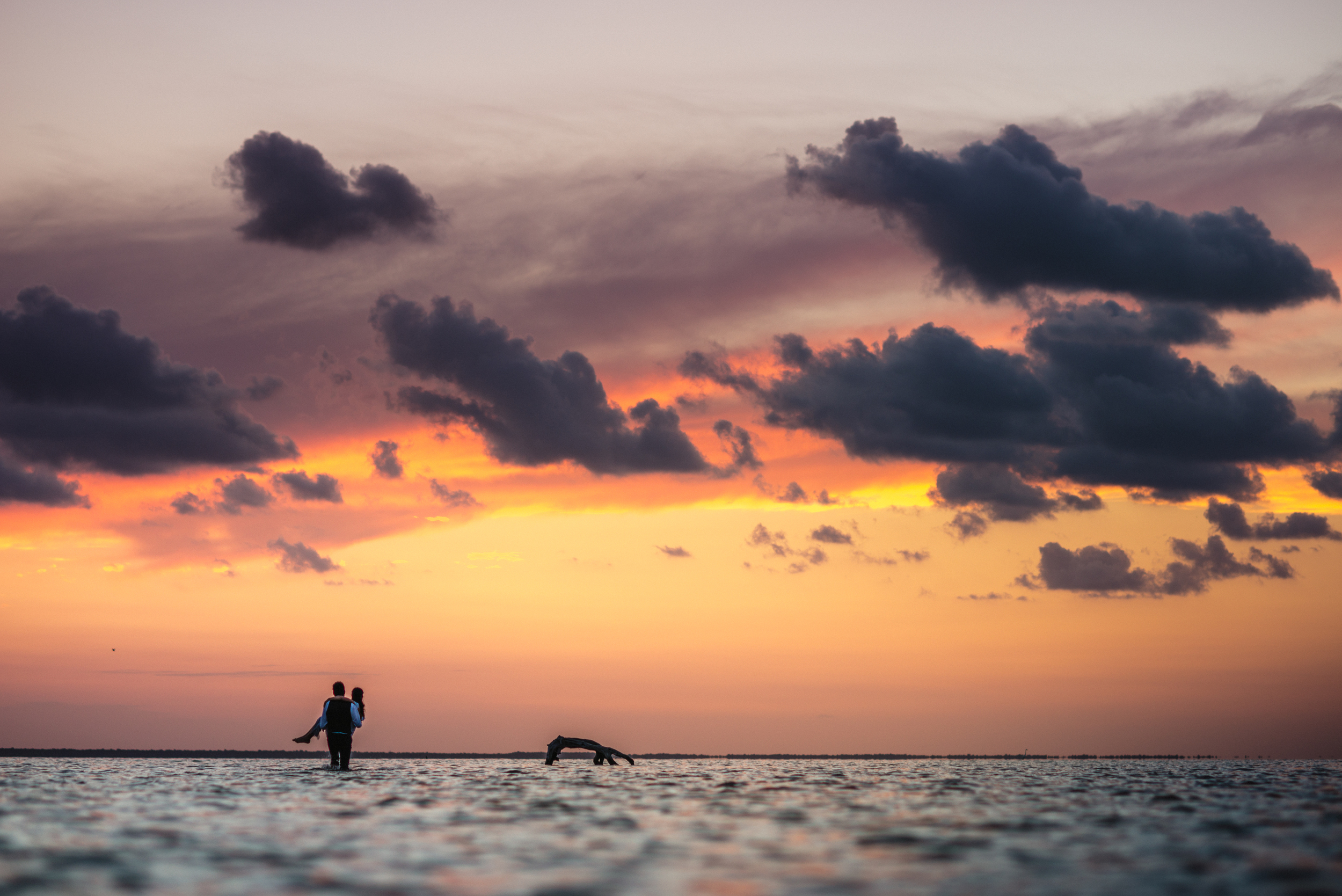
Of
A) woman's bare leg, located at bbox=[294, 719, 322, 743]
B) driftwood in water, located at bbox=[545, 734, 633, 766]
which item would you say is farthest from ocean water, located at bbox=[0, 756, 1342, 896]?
driftwood in water, located at bbox=[545, 734, 633, 766]

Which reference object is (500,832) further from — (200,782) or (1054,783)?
(1054,783)

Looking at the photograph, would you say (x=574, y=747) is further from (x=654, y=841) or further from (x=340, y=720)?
(x=654, y=841)

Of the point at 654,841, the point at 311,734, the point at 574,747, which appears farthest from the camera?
the point at 574,747

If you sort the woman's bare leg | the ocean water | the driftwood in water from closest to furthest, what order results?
the ocean water
the woman's bare leg
the driftwood in water

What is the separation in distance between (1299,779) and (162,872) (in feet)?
182

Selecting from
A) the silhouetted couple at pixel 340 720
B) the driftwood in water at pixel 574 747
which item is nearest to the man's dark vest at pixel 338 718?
the silhouetted couple at pixel 340 720

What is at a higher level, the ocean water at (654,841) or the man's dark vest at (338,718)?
the man's dark vest at (338,718)

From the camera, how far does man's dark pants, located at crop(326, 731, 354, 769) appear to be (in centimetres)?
4472

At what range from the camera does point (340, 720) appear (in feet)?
146

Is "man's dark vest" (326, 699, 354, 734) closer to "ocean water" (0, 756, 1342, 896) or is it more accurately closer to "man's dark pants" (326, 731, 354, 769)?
"man's dark pants" (326, 731, 354, 769)

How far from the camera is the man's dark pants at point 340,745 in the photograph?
1761 inches

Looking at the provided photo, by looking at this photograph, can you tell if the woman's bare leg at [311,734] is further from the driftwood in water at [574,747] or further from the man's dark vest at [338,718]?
the driftwood in water at [574,747]

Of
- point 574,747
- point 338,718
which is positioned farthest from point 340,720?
point 574,747

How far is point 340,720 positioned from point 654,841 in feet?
88.5
